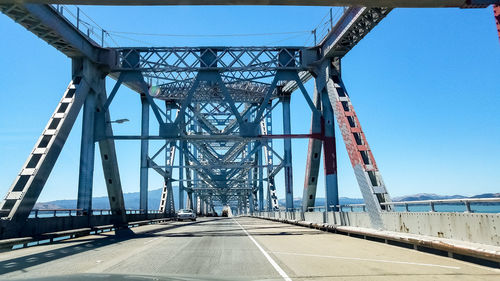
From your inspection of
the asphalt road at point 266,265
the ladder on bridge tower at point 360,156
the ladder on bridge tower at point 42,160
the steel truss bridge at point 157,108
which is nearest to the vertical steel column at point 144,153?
the steel truss bridge at point 157,108

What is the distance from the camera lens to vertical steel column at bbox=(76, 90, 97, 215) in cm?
2416

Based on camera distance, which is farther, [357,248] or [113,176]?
[113,176]

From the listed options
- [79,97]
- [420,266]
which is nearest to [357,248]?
[420,266]

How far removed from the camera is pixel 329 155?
25922mm

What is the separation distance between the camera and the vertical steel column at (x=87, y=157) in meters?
24.2

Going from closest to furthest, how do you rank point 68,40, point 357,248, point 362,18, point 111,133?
1. point 357,248
2. point 362,18
3. point 68,40
4. point 111,133

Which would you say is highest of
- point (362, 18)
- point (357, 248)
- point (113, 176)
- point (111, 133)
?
point (362, 18)

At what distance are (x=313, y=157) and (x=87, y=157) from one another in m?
13.8

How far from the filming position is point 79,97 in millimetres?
22688

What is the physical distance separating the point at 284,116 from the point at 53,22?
89.4ft

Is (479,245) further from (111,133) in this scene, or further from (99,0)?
(111,133)

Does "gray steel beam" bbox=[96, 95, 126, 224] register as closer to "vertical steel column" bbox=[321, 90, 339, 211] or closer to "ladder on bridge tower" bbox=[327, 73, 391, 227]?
"vertical steel column" bbox=[321, 90, 339, 211]

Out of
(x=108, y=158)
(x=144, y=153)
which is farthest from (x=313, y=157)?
(x=144, y=153)

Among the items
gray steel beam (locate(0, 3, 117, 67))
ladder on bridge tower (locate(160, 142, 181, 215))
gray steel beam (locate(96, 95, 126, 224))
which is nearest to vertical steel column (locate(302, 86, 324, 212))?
gray steel beam (locate(96, 95, 126, 224))
